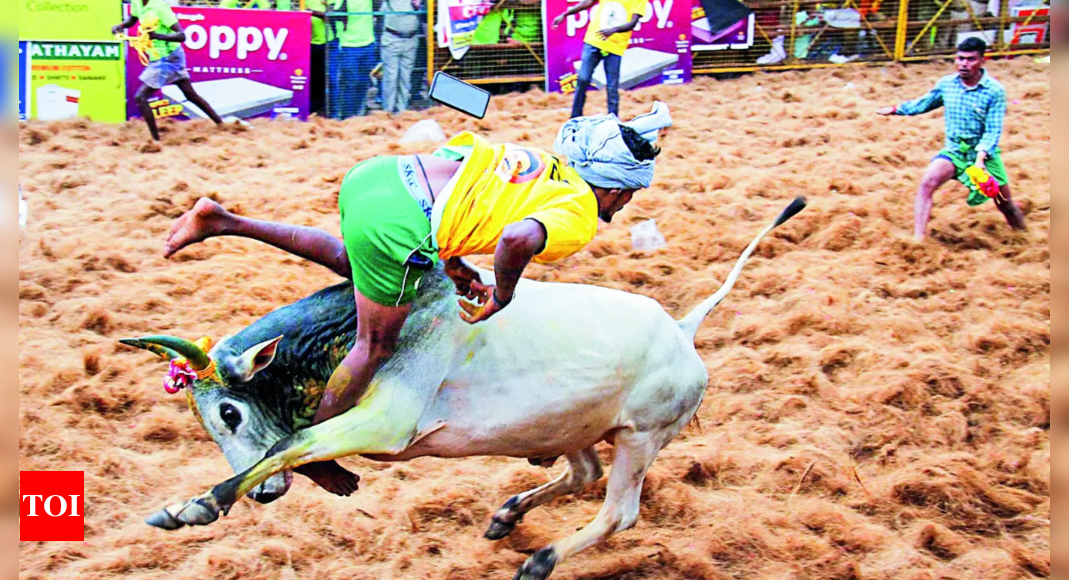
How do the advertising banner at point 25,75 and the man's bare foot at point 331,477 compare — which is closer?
the man's bare foot at point 331,477

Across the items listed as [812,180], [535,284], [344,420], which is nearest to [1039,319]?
[812,180]

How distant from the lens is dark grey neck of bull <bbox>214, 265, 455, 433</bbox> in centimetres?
342

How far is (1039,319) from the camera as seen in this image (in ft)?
20.1

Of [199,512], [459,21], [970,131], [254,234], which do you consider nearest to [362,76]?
[459,21]

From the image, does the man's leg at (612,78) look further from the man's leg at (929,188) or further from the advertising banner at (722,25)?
the man's leg at (929,188)

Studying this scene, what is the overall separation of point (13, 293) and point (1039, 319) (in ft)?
18.1

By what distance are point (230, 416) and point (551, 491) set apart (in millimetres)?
1566

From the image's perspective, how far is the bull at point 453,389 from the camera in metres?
3.32

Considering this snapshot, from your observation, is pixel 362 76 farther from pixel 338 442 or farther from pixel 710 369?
pixel 338 442

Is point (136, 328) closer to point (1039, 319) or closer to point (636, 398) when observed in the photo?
point (636, 398)

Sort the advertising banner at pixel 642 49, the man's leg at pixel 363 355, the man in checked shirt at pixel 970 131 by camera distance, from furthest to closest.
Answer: the advertising banner at pixel 642 49, the man in checked shirt at pixel 970 131, the man's leg at pixel 363 355

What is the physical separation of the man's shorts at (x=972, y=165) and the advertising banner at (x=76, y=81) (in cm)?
744

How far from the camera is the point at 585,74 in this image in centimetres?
952

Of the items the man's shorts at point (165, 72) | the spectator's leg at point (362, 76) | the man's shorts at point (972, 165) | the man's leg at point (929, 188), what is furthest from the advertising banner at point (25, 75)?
the man's shorts at point (972, 165)
